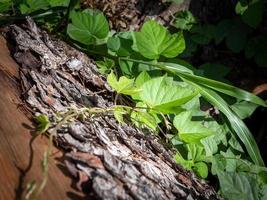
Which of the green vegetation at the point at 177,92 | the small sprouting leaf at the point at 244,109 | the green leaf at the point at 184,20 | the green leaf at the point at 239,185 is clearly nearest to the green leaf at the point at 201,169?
the green vegetation at the point at 177,92

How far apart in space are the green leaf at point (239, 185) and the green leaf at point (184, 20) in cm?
94

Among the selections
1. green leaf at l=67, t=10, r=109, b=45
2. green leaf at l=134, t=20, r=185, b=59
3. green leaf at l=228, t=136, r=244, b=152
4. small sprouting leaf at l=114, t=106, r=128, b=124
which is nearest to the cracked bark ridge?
small sprouting leaf at l=114, t=106, r=128, b=124

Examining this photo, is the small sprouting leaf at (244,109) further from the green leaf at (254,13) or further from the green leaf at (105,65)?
the green leaf at (105,65)

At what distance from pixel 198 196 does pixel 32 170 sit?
1.56ft

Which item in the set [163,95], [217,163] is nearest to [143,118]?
[163,95]

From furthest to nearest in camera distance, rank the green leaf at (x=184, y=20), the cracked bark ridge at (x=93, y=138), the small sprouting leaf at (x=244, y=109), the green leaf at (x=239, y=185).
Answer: the green leaf at (x=184, y=20) < the small sprouting leaf at (x=244, y=109) < the green leaf at (x=239, y=185) < the cracked bark ridge at (x=93, y=138)

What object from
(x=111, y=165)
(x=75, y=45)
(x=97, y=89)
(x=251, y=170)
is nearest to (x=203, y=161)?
(x=251, y=170)

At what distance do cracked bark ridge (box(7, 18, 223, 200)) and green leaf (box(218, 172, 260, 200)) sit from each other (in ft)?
0.23

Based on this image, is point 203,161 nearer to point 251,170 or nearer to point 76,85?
point 251,170

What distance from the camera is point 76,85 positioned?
41.0 inches

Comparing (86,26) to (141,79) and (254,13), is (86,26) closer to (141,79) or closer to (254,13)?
(141,79)

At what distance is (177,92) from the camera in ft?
3.50

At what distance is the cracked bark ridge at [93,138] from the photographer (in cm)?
71

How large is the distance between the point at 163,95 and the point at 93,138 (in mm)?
354
